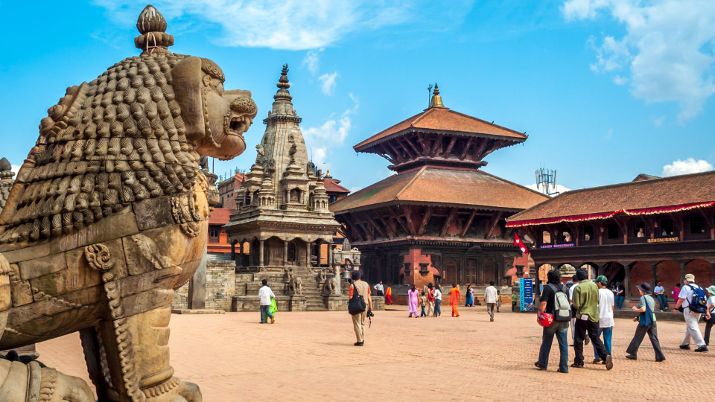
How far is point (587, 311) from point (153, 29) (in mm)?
7827

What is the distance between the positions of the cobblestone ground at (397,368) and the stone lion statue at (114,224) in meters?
3.68

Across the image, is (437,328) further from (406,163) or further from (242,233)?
(406,163)

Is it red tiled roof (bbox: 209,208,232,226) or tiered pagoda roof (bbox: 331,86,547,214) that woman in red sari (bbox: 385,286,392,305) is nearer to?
tiered pagoda roof (bbox: 331,86,547,214)

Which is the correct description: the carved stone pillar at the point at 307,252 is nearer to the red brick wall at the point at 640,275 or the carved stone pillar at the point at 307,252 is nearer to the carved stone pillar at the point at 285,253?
the carved stone pillar at the point at 285,253

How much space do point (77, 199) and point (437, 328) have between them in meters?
17.1

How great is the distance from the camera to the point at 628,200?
30141mm

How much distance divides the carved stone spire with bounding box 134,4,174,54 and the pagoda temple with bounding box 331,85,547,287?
31688mm

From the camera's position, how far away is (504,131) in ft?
149

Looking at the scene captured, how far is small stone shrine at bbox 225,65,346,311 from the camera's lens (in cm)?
3588

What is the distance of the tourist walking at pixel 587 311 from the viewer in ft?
35.6

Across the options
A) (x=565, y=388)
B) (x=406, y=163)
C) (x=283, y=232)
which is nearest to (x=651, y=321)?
(x=565, y=388)

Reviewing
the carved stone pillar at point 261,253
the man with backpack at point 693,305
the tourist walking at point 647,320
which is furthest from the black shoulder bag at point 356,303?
the carved stone pillar at point 261,253

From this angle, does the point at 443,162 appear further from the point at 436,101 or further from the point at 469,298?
the point at 469,298

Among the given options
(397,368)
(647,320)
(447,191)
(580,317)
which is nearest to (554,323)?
(580,317)
